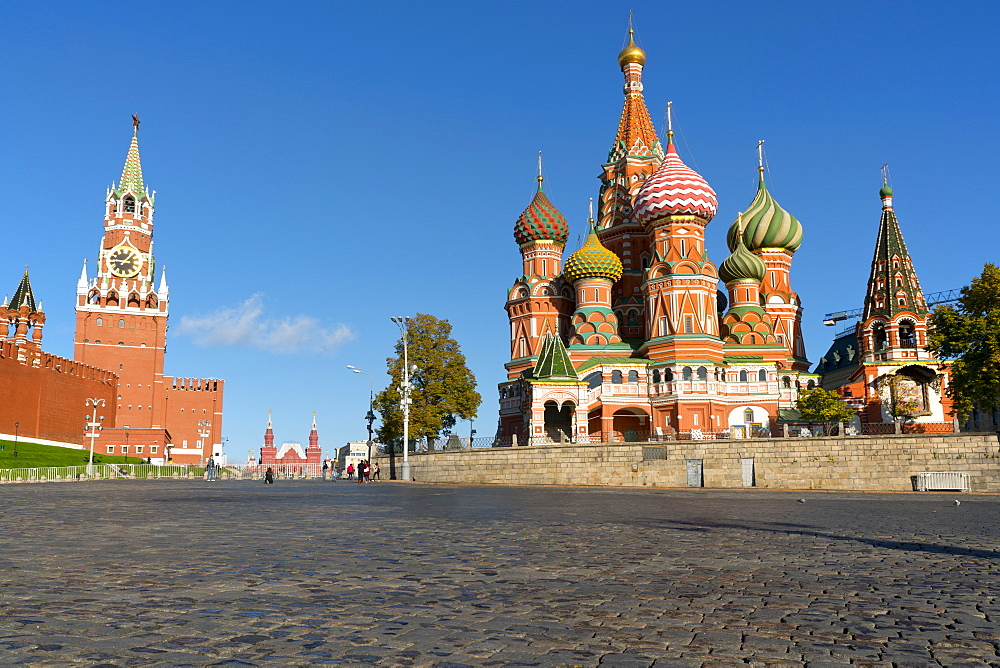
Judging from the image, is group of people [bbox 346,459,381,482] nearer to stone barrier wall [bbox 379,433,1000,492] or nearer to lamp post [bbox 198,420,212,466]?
stone barrier wall [bbox 379,433,1000,492]

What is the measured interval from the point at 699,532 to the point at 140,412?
312ft

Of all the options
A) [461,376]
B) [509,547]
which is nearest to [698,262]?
[461,376]

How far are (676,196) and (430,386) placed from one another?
19.4m

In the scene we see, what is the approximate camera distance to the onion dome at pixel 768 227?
58.1m

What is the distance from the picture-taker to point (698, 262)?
49625mm

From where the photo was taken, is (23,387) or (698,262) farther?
(23,387)

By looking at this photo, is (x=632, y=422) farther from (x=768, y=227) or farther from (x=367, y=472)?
(x=768, y=227)

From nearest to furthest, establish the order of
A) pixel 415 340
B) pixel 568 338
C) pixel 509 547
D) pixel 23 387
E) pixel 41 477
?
1. pixel 509 547
2. pixel 41 477
3. pixel 415 340
4. pixel 568 338
5. pixel 23 387

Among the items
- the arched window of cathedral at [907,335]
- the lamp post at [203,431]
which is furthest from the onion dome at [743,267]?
the lamp post at [203,431]

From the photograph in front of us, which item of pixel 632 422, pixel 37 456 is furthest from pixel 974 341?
pixel 37 456

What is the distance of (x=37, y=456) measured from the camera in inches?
2104

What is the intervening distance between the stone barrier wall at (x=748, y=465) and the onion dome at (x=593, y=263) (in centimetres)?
1667

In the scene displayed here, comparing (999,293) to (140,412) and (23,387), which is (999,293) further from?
(140,412)

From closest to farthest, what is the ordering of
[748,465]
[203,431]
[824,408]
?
[748,465], [824,408], [203,431]
